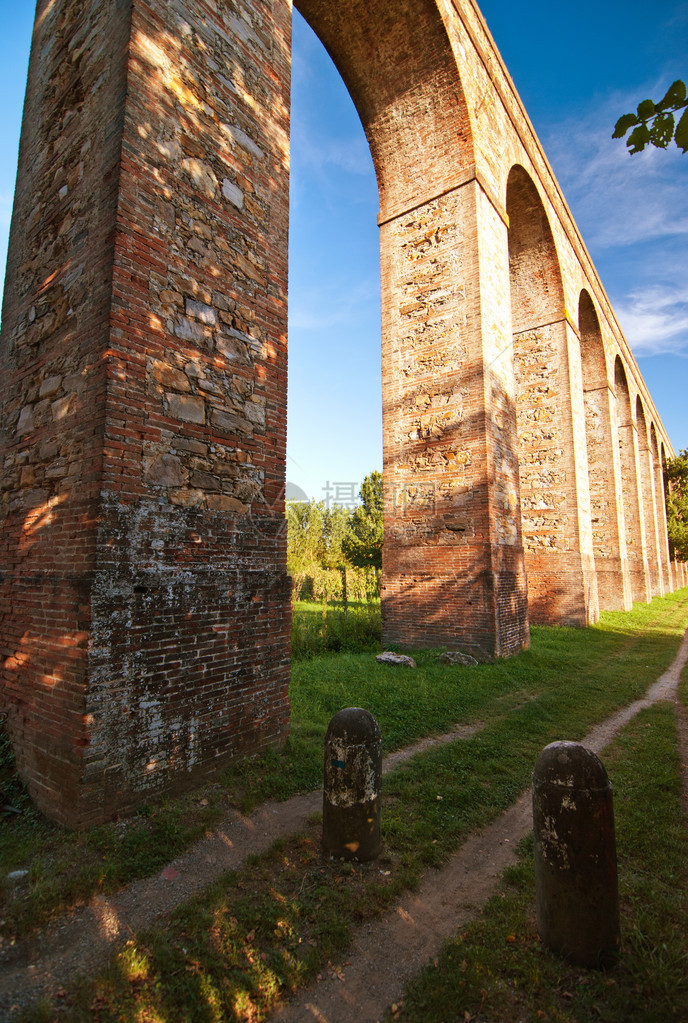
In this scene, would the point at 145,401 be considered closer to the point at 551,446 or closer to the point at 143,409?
the point at 143,409

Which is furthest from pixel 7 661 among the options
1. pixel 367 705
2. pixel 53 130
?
pixel 53 130

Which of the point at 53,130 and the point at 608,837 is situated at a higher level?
the point at 53,130

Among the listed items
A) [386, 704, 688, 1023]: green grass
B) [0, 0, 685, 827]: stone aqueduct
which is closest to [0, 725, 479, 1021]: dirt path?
[0, 0, 685, 827]: stone aqueduct

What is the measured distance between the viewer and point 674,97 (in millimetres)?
2139

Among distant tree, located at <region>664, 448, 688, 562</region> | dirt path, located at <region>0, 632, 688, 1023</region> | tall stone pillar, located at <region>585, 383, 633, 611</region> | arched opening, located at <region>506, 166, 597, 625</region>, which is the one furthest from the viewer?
distant tree, located at <region>664, 448, 688, 562</region>

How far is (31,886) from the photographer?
2.72 metres

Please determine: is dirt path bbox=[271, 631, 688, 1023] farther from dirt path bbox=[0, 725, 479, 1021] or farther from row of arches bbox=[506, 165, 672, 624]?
row of arches bbox=[506, 165, 672, 624]

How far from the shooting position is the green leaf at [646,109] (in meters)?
2.21

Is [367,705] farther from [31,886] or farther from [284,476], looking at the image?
[31,886]

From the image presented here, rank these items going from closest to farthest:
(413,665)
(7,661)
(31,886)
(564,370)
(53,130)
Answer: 1. (31,886)
2. (7,661)
3. (53,130)
4. (413,665)
5. (564,370)

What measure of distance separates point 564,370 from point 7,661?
14.7 metres

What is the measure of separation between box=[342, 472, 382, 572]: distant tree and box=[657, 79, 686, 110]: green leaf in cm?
2243

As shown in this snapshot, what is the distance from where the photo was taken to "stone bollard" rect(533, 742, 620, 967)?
228 cm

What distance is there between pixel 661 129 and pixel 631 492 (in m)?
25.2
